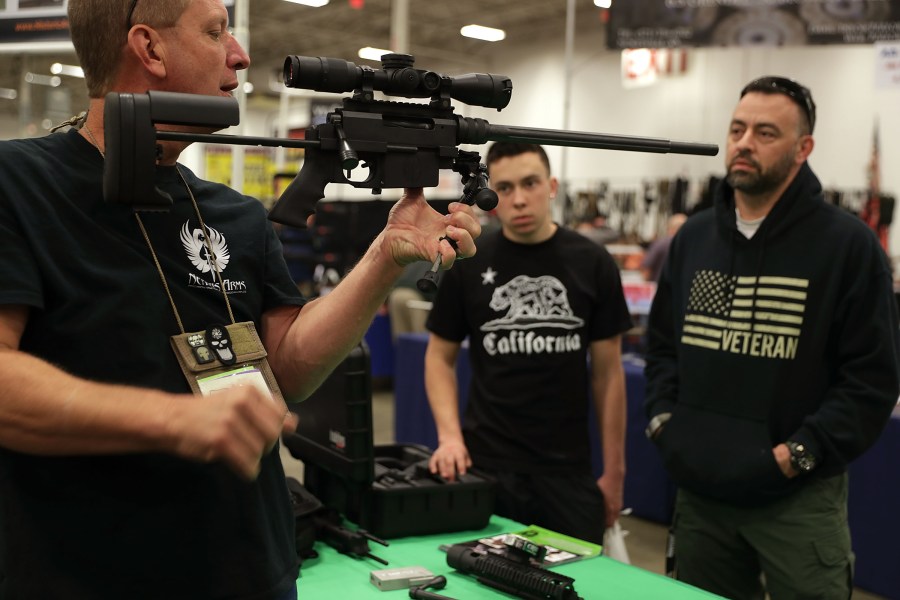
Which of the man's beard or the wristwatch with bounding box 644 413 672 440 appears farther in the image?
the wristwatch with bounding box 644 413 672 440

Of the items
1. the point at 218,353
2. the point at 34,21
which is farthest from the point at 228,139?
the point at 34,21

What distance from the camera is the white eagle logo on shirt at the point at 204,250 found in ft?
3.94

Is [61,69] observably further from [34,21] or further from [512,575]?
[512,575]

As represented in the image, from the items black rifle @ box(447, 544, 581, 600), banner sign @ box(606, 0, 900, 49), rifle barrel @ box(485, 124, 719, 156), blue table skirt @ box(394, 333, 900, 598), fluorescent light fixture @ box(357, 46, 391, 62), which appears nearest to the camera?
rifle barrel @ box(485, 124, 719, 156)

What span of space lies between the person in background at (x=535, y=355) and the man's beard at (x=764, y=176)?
0.47 meters

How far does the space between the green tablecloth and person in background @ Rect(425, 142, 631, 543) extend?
1.26ft

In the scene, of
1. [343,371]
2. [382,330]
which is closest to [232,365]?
[343,371]


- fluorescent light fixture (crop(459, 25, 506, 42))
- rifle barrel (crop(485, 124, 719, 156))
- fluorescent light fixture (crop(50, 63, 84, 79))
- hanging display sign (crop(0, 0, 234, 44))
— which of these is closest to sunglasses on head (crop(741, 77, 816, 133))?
rifle barrel (crop(485, 124, 719, 156))

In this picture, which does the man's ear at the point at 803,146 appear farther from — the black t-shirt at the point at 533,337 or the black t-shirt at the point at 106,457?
the black t-shirt at the point at 106,457

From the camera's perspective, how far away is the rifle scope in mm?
1198

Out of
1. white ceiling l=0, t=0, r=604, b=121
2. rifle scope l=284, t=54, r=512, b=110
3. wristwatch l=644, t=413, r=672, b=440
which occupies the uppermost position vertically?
white ceiling l=0, t=0, r=604, b=121

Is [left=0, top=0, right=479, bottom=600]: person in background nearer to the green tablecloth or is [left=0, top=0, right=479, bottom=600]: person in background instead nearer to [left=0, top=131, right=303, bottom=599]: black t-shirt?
[left=0, top=131, right=303, bottom=599]: black t-shirt

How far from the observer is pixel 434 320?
2697mm

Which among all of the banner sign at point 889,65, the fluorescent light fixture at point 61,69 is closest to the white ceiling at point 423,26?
the banner sign at point 889,65
